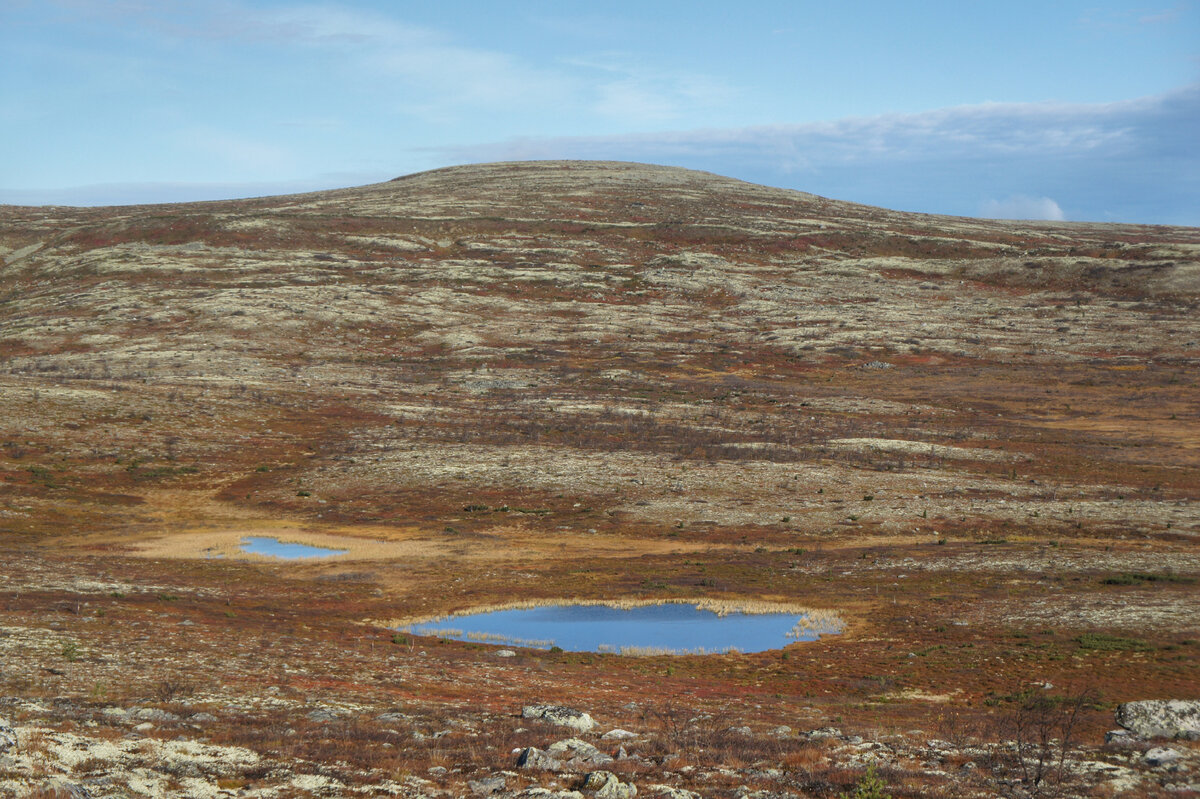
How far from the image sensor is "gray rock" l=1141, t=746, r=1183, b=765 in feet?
58.9

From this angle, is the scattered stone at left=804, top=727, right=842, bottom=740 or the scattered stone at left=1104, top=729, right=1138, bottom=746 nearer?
the scattered stone at left=1104, top=729, right=1138, bottom=746

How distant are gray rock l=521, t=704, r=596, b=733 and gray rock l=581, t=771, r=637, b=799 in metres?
4.59

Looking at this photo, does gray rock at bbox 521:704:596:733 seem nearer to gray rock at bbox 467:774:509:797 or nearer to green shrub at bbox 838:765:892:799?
gray rock at bbox 467:774:509:797

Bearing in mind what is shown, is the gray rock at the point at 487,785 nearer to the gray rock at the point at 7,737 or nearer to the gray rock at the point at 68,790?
the gray rock at the point at 68,790

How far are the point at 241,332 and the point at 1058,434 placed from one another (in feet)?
322

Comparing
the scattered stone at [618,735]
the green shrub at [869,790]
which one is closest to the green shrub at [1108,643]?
the green shrub at [869,790]

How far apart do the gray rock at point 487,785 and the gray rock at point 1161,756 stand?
13.6 metres

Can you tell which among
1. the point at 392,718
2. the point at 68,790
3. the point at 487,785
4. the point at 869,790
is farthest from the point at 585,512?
the point at 68,790

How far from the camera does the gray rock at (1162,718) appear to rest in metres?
20.9

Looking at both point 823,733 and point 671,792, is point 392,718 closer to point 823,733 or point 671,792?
point 671,792

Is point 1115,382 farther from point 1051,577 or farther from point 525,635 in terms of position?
point 525,635

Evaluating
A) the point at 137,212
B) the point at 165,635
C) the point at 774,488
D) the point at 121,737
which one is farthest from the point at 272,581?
the point at 137,212

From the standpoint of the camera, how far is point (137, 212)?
19762 centimetres

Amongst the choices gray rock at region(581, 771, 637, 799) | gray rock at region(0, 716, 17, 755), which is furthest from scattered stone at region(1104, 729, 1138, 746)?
gray rock at region(0, 716, 17, 755)
